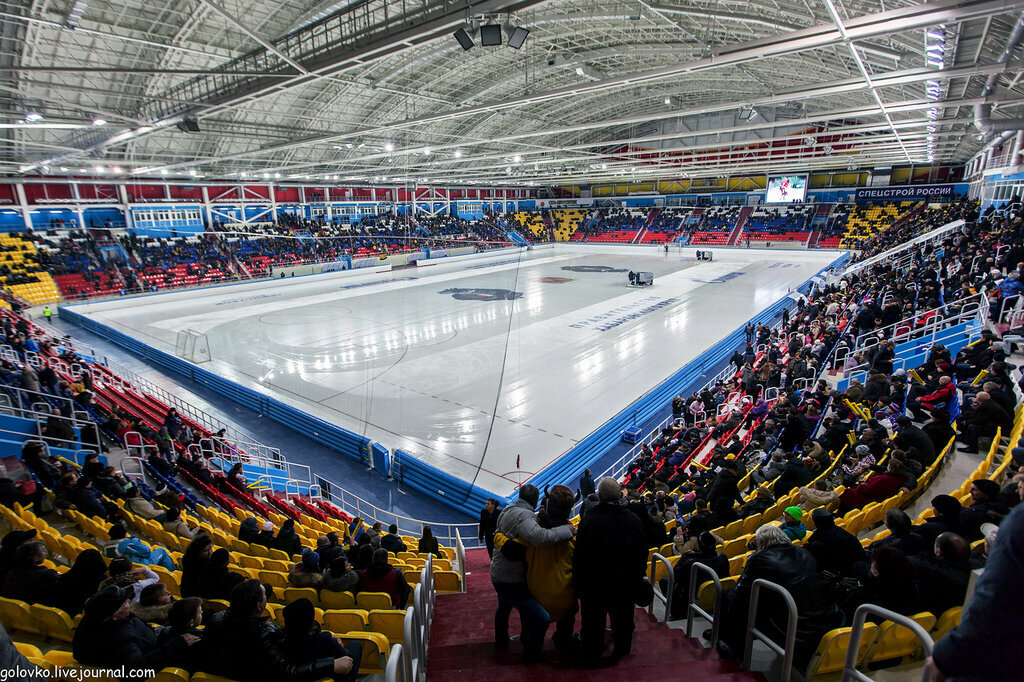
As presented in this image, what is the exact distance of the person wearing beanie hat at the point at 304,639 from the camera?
8.14ft

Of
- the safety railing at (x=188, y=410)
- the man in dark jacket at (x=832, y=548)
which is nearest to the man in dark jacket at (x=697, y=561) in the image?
the man in dark jacket at (x=832, y=548)

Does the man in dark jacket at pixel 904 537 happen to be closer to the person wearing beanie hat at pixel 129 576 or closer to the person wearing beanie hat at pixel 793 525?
the person wearing beanie hat at pixel 793 525

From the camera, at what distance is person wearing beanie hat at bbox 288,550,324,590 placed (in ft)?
13.8

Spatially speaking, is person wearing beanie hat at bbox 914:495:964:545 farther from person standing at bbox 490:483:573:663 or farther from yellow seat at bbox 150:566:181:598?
yellow seat at bbox 150:566:181:598

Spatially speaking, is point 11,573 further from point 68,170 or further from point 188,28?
point 68,170

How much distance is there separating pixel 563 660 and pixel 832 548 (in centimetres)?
179

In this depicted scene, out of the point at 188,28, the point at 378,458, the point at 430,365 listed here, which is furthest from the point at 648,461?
the point at 188,28

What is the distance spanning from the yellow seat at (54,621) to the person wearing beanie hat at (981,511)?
Result: 5.81 meters

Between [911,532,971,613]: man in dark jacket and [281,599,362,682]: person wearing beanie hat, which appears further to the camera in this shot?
[911,532,971,613]: man in dark jacket

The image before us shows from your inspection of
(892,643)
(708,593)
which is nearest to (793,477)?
(708,593)

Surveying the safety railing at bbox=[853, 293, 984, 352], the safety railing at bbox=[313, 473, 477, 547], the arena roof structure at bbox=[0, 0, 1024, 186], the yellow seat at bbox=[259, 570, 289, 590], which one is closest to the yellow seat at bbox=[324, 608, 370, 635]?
the yellow seat at bbox=[259, 570, 289, 590]

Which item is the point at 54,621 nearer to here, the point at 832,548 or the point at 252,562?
the point at 252,562

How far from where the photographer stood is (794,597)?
2697 mm

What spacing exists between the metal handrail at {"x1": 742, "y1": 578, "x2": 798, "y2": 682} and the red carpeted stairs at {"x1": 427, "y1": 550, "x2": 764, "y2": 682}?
17cm
